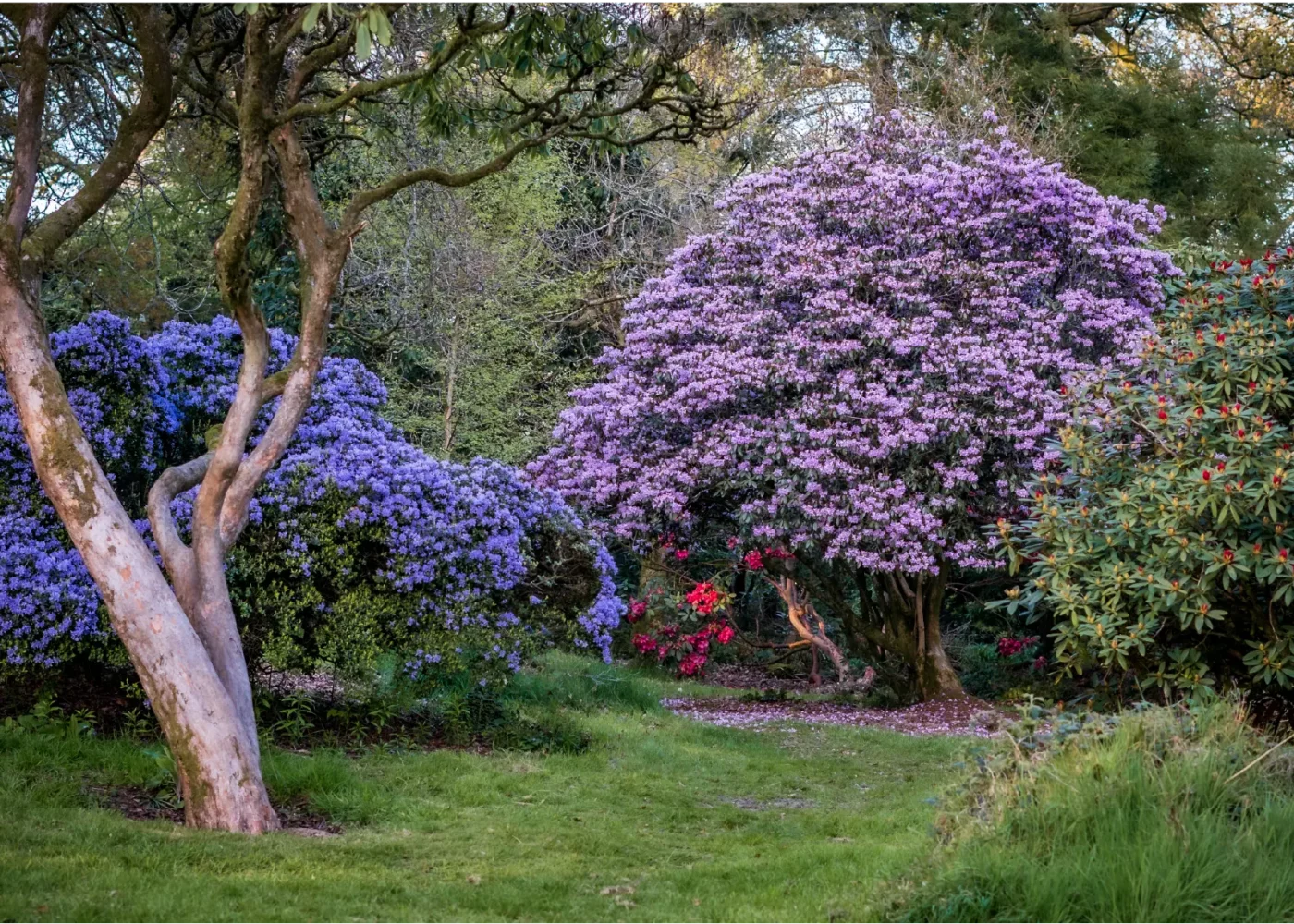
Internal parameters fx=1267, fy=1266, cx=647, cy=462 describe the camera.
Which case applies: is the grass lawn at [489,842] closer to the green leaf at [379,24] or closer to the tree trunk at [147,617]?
the tree trunk at [147,617]

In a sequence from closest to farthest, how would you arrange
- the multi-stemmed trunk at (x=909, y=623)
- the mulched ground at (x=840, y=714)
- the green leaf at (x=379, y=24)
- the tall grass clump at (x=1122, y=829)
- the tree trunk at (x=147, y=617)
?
the tall grass clump at (x=1122, y=829)
the green leaf at (x=379, y=24)
the tree trunk at (x=147, y=617)
the mulched ground at (x=840, y=714)
the multi-stemmed trunk at (x=909, y=623)

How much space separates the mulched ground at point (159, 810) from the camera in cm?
638

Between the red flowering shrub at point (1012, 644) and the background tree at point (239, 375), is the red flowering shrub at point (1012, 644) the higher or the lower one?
the lower one

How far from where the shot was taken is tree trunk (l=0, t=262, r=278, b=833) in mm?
6148

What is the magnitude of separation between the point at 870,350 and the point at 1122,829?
8016 millimetres

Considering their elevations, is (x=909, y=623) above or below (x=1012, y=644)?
above

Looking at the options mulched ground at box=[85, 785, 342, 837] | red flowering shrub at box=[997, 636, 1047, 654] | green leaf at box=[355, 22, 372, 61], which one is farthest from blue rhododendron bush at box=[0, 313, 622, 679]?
red flowering shrub at box=[997, 636, 1047, 654]

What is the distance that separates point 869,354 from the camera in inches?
464

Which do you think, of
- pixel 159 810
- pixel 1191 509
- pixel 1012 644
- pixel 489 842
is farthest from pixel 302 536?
pixel 1012 644

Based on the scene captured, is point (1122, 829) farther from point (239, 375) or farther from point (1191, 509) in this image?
point (239, 375)

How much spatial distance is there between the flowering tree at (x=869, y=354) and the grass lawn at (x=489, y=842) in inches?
117

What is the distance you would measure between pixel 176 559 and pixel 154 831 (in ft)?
4.70

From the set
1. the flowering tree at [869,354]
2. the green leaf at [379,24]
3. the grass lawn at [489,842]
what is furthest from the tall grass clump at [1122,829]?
the flowering tree at [869,354]

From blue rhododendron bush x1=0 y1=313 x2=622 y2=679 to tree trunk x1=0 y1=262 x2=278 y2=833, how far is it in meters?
1.66
